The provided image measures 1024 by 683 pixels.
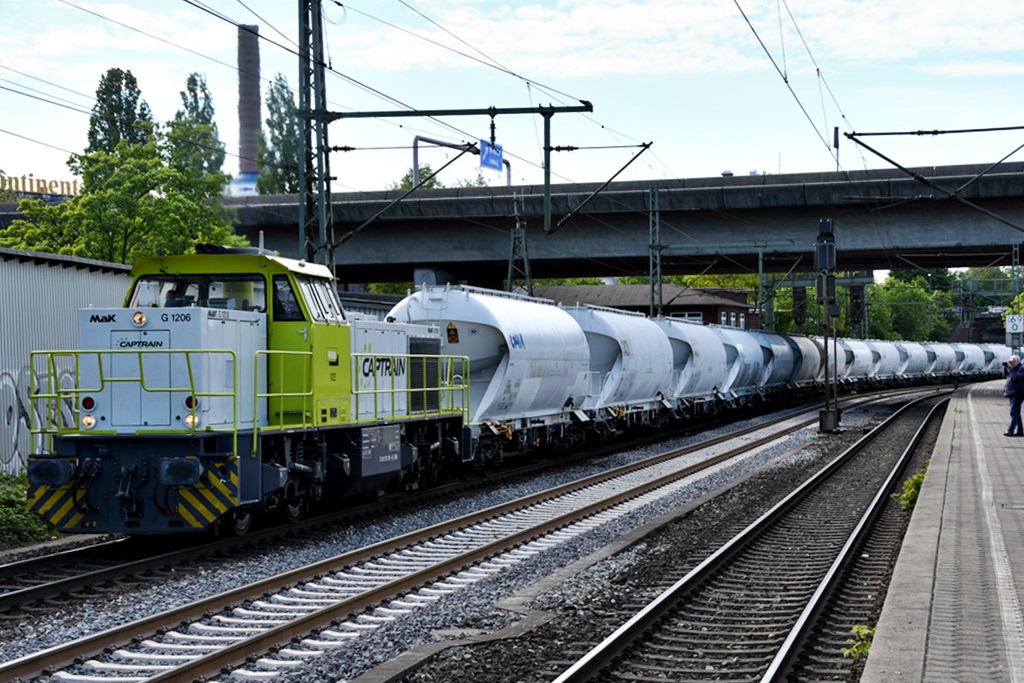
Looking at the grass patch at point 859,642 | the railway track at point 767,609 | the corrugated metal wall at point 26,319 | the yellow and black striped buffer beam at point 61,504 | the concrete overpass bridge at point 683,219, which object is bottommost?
the railway track at point 767,609

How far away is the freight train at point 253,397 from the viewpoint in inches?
481

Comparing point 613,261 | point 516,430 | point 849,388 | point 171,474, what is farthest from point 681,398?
point 849,388

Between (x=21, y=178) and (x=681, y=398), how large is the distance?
74641 millimetres

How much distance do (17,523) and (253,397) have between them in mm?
3850

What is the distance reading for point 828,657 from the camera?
27.5 ft

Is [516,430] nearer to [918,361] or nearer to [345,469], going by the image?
[345,469]

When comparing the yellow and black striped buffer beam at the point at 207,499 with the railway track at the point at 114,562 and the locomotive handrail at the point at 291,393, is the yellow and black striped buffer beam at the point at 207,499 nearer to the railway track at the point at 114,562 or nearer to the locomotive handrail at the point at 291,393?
the railway track at the point at 114,562

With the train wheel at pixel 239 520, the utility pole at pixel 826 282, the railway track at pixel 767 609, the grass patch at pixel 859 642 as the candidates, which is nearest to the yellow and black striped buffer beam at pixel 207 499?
the train wheel at pixel 239 520

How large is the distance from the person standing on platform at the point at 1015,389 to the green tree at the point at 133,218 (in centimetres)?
2214

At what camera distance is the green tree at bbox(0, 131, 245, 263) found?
36.2 meters

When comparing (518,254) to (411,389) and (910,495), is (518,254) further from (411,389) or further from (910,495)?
(910,495)

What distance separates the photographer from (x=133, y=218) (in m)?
37.0

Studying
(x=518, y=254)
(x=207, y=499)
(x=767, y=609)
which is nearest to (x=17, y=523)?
(x=207, y=499)

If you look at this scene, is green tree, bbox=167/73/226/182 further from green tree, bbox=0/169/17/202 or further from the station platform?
green tree, bbox=0/169/17/202
